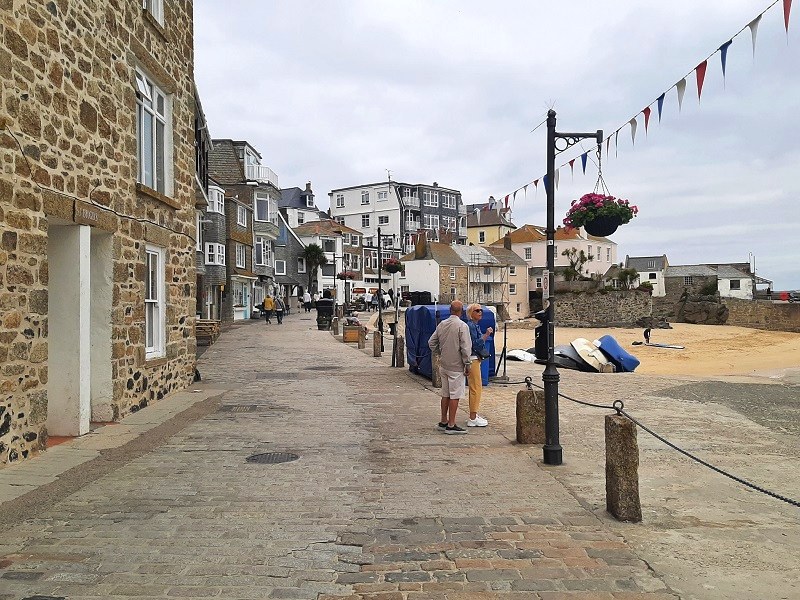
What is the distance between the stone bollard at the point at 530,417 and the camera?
8602 mm

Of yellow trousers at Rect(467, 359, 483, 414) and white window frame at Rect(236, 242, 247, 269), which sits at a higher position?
white window frame at Rect(236, 242, 247, 269)

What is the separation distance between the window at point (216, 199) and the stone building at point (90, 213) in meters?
29.0

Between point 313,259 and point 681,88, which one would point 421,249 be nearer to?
point 313,259

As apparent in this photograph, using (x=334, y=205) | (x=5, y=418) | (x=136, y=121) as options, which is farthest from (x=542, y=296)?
(x=334, y=205)

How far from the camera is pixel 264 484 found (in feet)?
21.8

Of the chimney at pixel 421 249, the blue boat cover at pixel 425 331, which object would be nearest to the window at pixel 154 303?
the blue boat cover at pixel 425 331

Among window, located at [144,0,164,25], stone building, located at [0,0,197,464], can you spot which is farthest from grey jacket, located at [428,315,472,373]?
window, located at [144,0,164,25]

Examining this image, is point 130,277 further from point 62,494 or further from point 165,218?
point 62,494

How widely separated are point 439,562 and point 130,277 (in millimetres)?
7545

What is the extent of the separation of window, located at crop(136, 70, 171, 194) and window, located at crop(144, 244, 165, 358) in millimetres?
1247

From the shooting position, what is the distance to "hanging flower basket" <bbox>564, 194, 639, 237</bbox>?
12.8 metres

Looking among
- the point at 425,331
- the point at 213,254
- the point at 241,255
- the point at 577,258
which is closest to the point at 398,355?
the point at 425,331

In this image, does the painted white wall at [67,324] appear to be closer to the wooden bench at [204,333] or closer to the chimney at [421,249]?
the wooden bench at [204,333]

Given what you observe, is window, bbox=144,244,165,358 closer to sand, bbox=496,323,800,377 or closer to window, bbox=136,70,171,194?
window, bbox=136,70,171,194
